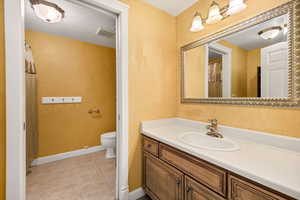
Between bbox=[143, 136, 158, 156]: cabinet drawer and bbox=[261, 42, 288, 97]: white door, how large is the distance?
1046 mm

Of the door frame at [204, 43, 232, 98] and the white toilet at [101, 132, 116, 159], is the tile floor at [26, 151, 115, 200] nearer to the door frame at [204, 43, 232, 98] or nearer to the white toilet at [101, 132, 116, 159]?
the white toilet at [101, 132, 116, 159]

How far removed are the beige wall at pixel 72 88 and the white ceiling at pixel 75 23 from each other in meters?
0.18

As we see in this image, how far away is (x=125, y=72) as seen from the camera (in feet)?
4.44

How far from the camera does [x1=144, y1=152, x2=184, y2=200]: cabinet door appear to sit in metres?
0.99

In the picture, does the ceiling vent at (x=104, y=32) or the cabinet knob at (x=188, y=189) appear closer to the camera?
the cabinet knob at (x=188, y=189)

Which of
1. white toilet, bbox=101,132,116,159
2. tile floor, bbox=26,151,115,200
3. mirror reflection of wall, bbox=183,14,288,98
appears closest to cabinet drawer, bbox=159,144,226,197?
mirror reflection of wall, bbox=183,14,288,98

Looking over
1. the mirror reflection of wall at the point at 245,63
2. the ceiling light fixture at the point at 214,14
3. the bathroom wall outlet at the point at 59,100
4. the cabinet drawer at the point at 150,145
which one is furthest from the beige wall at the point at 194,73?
the bathroom wall outlet at the point at 59,100

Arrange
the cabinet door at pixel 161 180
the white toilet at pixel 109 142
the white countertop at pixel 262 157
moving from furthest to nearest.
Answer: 1. the white toilet at pixel 109 142
2. the cabinet door at pixel 161 180
3. the white countertop at pixel 262 157

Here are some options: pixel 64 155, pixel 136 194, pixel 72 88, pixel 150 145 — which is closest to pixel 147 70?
pixel 150 145

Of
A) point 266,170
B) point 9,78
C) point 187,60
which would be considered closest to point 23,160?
point 9,78

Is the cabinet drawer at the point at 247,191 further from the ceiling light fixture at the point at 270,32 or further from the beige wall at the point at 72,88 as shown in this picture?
the beige wall at the point at 72,88

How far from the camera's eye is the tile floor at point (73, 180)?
4.75ft

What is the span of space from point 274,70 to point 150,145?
1.27m

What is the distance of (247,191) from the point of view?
2.01 ft
